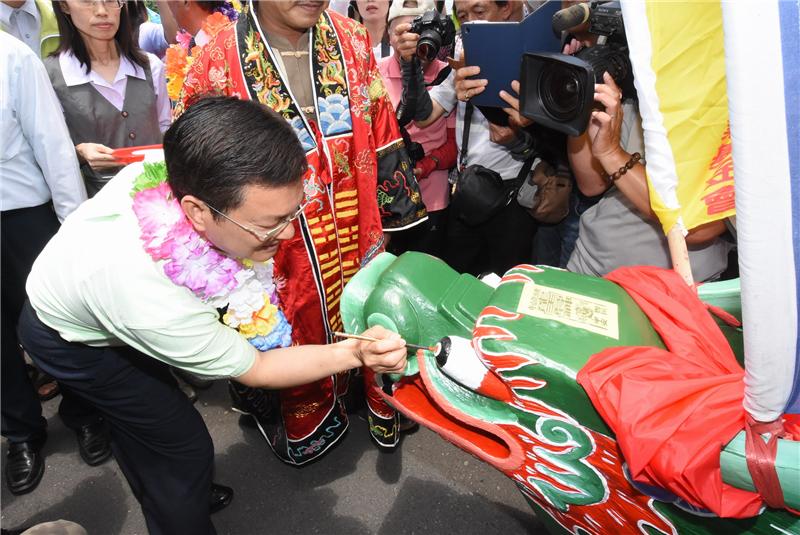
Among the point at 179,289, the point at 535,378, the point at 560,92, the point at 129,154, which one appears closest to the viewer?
the point at 535,378

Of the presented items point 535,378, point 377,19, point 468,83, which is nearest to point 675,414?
point 535,378

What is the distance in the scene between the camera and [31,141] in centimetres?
210

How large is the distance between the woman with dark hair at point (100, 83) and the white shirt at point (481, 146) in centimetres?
142

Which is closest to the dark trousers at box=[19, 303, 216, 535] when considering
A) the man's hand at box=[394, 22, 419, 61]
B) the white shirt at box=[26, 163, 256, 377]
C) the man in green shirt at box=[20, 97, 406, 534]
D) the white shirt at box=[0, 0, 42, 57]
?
the man in green shirt at box=[20, 97, 406, 534]

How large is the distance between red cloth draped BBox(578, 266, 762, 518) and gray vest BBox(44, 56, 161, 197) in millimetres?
2287

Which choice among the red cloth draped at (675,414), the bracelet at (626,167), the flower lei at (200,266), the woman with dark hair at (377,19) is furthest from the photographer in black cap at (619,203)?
the woman with dark hair at (377,19)

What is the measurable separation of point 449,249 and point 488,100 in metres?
1.00

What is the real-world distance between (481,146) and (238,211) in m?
1.59

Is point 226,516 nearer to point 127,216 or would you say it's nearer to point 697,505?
point 127,216

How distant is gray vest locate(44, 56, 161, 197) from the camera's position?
240cm

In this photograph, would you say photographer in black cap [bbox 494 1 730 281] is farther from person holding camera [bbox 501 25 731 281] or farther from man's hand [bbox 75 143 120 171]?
man's hand [bbox 75 143 120 171]

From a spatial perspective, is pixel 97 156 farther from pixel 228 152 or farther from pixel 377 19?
pixel 377 19

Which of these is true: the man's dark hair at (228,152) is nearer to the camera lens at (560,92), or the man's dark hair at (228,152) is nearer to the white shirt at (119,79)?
the camera lens at (560,92)

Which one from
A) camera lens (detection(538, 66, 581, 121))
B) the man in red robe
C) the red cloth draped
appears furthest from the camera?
the man in red robe
